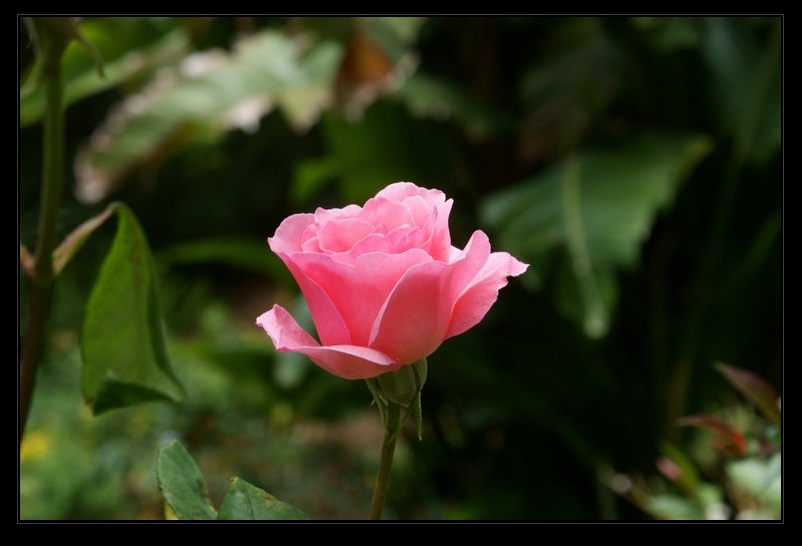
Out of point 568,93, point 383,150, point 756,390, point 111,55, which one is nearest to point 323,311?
point 756,390

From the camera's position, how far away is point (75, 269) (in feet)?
8.29

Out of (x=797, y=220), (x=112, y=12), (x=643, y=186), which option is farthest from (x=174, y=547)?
(x=643, y=186)

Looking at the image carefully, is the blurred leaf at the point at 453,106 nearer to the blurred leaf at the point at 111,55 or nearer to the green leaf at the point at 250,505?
the blurred leaf at the point at 111,55

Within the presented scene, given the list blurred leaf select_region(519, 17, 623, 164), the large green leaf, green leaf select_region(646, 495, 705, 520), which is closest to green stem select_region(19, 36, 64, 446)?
green leaf select_region(646, 495, 705, 520)

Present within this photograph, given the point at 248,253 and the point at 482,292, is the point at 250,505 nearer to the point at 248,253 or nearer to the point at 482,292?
the point at 482,292

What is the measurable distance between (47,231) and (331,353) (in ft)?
0.62

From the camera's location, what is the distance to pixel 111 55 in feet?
2.96

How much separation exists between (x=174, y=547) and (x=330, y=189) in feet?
7.61

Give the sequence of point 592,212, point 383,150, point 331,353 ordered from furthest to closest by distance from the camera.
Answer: point 383,150
point 592,212
point 331,353

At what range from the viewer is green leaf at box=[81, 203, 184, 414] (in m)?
0.40

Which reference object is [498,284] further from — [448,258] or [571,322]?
[571,322]

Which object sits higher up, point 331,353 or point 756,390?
point 331,353

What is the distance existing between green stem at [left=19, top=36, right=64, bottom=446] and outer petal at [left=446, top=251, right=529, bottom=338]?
0.20 meters

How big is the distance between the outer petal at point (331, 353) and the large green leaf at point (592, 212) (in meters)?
1.00
